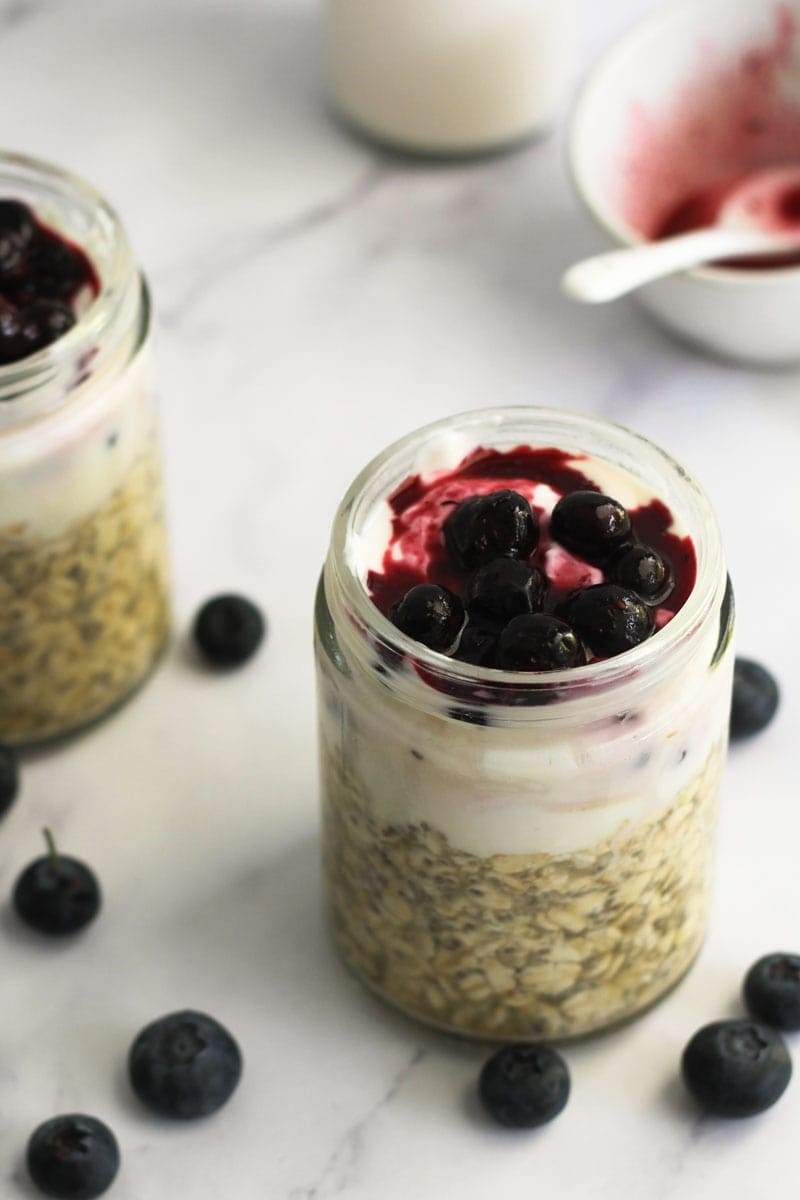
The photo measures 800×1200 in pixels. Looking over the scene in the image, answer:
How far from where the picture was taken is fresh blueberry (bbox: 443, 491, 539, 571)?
101cm

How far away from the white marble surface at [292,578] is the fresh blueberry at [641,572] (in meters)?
0.31

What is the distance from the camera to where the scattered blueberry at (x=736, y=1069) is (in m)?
1.10

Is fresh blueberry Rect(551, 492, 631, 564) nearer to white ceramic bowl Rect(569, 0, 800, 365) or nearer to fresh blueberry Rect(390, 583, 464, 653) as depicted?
fresh blueberry Rect(390, 583, 464, 653)

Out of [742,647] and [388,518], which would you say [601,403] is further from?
[388,518]

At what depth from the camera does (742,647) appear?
135 cm

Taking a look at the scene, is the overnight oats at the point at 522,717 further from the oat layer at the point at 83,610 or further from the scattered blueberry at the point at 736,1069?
the oat layer at the point at 83,610

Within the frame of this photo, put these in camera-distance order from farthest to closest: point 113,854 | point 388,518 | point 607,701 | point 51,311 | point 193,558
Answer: point 193,558 < point 113,854 < point 51,311 < point 388,518 < point 607,701

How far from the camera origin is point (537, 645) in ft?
3.11

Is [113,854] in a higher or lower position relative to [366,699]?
lower

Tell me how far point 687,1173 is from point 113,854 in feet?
1.43

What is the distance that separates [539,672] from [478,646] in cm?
5

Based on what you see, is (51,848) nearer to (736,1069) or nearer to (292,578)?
(292,578)

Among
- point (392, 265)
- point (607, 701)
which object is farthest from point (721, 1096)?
point (392, 265)

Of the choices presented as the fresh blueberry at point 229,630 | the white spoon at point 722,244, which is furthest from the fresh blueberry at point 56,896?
the white spoon at point 722,244
